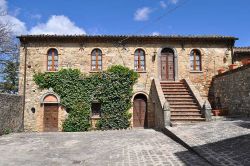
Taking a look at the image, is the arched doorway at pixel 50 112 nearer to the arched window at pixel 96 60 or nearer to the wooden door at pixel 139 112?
the arched window at pixel 96 60

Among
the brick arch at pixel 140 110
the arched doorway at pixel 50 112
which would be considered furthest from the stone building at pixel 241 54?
the arched doorway at pixel 50 112

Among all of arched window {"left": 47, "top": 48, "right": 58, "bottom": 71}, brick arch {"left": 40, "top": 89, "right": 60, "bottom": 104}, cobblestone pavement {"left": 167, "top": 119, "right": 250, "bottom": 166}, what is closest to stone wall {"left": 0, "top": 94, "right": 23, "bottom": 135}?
brick arch {"left": 40, "top": 89, "right": 60, "bottom": 104}

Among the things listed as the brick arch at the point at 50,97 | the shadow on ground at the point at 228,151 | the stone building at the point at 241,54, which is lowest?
the shadow on ground at the point at 228,151

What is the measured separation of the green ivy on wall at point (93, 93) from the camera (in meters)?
16.7

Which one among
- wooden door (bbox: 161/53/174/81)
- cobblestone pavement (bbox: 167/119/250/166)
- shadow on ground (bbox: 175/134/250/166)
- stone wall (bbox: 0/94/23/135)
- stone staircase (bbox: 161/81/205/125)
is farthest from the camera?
wooden door (bbox: 161/53/174/81)

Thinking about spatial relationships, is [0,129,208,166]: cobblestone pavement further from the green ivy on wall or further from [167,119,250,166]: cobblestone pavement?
the green ivy on wall

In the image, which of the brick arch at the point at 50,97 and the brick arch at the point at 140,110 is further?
the brick arch at the point at 140,110

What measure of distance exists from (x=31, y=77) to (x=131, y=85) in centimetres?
688

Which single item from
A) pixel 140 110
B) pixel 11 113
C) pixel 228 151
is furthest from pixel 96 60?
pixel 228 151

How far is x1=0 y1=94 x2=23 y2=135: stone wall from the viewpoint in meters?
13.5

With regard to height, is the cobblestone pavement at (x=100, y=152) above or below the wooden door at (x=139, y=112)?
below

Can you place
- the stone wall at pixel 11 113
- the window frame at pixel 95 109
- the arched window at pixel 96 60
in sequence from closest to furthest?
the stone wall at pixel 11 113 → the window frame at pixel 95 109 → the arched window at pixel 96 60

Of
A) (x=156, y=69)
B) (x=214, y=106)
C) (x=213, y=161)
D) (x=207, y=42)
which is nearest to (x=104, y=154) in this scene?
(x=213, y=161)

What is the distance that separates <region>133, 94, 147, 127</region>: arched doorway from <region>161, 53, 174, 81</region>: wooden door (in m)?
2.22
